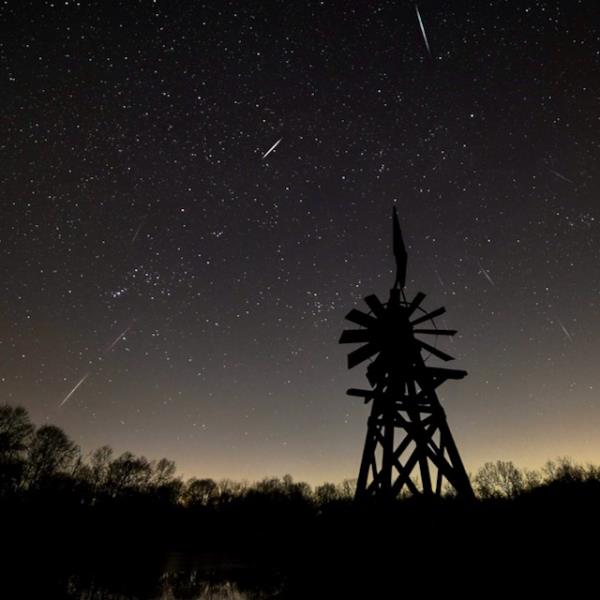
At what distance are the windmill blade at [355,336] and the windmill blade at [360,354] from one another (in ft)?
0.45

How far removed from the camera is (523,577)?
536cm

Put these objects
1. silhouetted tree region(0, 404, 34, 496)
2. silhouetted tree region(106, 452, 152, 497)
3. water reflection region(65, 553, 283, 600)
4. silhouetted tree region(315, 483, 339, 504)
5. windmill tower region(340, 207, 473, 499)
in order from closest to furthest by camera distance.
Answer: windmill tower region(340, 207, 473, 499) < water reflection region(65, 553, 283, 600) < silhouetted tree region(0, 404, 34, 496) < silhouetted tree region(106, 452, 152, 497) < silhouetted tree region(315, 483, 339, 504)

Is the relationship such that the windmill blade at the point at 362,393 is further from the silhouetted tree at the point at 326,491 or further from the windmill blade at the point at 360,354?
the silhouetted tree at the point at 326,491

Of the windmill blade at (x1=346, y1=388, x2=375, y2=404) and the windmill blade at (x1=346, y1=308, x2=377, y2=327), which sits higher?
the windmill blade at (x1=346, y1=308, x2=377, y2=327)

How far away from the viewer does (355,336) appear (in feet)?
25.1

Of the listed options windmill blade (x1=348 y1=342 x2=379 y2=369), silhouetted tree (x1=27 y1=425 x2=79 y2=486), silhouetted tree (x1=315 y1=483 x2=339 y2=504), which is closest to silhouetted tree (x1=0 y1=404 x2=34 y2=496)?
silhouetted tree (x1=27 y1=425 x2=79 y2=486)

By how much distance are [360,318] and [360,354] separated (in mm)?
752

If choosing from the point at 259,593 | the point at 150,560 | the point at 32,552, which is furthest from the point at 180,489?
the point at 259,593

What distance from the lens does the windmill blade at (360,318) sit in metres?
7.65

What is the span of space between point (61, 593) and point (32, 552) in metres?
11.2

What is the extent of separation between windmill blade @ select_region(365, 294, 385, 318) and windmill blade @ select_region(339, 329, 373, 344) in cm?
50

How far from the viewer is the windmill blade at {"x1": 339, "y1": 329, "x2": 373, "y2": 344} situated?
7.62 meters

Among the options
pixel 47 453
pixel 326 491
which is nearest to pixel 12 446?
pixel 47 453

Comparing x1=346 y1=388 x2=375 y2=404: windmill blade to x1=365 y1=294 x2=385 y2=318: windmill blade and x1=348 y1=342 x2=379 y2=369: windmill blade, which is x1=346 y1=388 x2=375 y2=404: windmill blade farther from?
x1=365 y1=294 x2=385 y2=318: windmill blade
